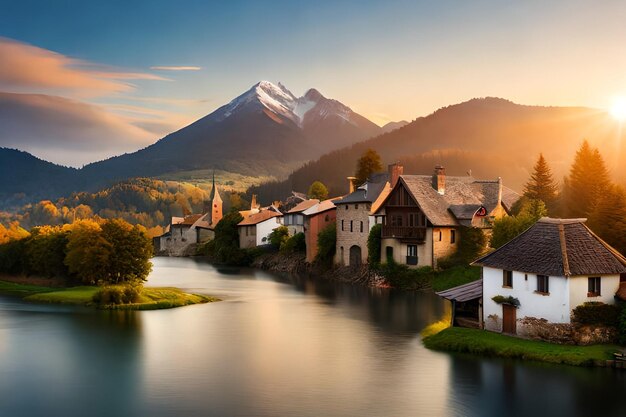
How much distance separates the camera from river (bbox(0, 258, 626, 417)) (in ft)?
85.8

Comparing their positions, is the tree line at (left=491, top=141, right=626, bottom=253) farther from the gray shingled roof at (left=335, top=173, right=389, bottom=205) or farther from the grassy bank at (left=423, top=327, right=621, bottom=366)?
the grassy bank at (left=423, top=327, right=621, bottom=366)

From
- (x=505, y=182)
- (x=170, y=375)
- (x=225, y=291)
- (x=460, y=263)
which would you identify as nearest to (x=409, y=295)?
(x=460, y=263)

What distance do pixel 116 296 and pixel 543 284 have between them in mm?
32414

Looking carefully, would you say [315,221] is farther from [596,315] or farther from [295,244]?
[596,315]

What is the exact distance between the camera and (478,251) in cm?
6266

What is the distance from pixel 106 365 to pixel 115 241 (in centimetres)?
2793

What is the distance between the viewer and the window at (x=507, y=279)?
34938 mm

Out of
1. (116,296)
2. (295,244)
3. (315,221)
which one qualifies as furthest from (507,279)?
(295,244)

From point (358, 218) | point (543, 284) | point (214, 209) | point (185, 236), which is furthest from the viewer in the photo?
point (214, 209)

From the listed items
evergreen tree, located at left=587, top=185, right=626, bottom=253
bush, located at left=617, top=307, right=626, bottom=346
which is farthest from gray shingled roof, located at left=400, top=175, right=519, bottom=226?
bush, located at left=617, top=307, right=626, bottom=346

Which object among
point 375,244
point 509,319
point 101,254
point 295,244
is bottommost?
point 509,319

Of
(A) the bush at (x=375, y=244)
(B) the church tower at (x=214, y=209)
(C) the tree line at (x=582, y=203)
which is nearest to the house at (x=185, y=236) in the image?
(B) the church tower at (x=214, y=209)

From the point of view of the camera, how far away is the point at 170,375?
3075 centimetres

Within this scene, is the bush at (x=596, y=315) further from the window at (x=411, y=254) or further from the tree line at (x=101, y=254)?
the tree line at (x=101, y=254)
